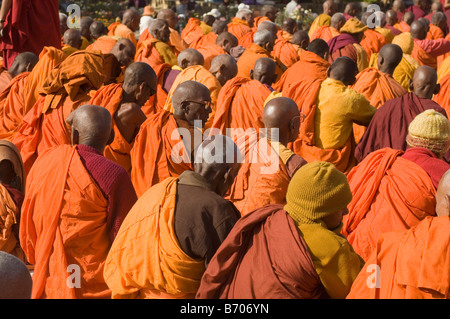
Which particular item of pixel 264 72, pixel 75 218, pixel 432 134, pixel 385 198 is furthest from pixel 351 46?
pixel 75 218

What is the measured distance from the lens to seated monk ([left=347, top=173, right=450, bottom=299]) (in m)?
3.21

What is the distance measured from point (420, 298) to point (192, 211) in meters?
1.14

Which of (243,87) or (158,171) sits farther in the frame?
(243,87)

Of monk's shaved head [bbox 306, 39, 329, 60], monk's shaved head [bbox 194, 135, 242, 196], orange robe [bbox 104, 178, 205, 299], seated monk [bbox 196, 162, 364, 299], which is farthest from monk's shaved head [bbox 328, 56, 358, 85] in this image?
seated monk [bbox 196, 162, 364, 299]

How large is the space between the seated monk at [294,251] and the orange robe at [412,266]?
82mm

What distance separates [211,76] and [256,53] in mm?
2301

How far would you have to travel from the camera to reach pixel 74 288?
4285mm

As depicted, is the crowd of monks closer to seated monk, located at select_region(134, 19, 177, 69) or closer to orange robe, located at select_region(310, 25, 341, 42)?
seated monk, located at select_region(134, 19, 177, 69)

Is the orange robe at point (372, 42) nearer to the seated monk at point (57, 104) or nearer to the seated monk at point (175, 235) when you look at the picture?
the seated monk at point (57, 104)

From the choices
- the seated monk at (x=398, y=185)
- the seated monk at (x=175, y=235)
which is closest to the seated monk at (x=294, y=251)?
the seated monk at (x=175, y=235)

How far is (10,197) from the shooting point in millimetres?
4824

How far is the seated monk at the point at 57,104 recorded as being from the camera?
658 cm

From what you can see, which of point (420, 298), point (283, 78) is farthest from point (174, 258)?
point (283, 78)

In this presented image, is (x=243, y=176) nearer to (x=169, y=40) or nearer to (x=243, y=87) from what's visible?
(x=243, y=87)
